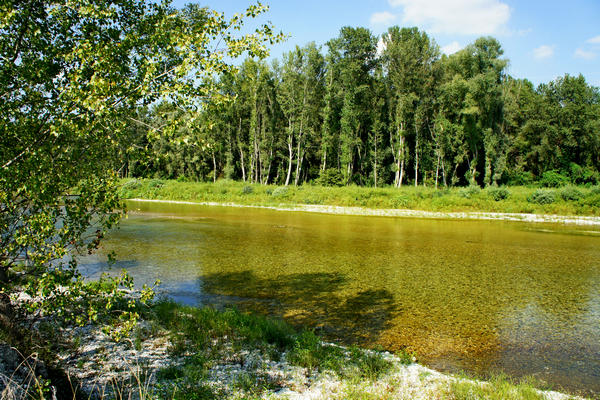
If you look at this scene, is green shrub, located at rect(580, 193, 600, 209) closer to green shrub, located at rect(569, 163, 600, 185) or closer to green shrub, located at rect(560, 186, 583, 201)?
green shrub, located at rect(560, 186, 583, 201)

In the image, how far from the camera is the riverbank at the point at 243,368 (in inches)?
221

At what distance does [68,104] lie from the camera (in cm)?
489

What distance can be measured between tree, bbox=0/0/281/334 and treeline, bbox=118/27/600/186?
43.2 metres

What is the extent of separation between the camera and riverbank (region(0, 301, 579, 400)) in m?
5.62

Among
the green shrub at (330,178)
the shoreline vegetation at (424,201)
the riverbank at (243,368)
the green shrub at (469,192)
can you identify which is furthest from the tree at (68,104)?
the green shrub at (330,178)

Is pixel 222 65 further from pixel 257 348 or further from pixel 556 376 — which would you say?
pixel 556 376

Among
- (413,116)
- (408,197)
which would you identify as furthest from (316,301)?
(413,116)

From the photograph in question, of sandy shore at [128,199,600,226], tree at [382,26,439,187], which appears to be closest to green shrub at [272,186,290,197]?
sandy shore at [128,199,600,226]

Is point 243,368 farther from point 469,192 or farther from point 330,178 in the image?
point 330,178

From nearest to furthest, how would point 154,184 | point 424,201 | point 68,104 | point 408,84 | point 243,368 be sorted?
point 68,104
point 243,368
point 424,201
point 408,84
point 154,184

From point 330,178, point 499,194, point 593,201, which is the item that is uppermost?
point 330,178

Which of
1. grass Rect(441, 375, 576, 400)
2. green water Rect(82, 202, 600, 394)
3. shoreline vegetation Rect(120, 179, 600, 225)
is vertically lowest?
green water Rect(82, 202, 600, 394)

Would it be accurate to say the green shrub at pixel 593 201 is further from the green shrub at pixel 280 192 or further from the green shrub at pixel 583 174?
the green shrub at pixel 280 192

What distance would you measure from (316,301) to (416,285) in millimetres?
3987
